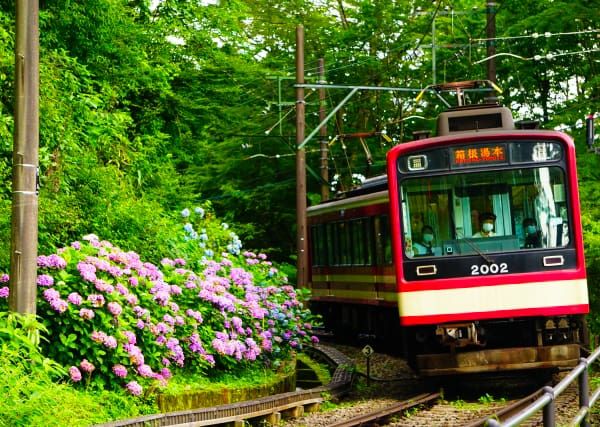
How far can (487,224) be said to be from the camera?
16344 mm

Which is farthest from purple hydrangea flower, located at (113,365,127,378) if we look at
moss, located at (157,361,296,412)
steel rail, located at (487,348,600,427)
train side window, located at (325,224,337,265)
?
train side window, located at (325,224,337,265)

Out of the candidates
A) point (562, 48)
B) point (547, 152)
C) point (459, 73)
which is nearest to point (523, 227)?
point (547, 152)

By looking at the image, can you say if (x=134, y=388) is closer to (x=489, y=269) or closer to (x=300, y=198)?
(x=489, y=269)

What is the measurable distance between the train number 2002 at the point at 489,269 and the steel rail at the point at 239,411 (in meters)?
2.56

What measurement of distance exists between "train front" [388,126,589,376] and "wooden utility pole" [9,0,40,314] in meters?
5.77

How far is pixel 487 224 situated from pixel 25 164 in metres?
6.73

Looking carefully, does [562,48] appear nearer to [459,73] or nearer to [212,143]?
[459,73]

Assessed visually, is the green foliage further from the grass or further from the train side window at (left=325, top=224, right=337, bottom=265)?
the train side window at (left=325, top=224, right=337, bottom=265)

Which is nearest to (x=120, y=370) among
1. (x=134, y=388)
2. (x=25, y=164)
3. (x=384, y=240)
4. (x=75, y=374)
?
(x=134, y=388)

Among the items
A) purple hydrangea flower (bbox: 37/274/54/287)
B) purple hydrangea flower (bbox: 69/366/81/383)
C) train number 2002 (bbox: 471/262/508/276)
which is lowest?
purple hydrangea flower (bbox: 69/366/81/383)

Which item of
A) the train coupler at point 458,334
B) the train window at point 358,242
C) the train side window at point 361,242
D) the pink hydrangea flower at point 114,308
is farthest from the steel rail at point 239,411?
the train window at point 358,242

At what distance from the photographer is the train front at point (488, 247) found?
16.1 m

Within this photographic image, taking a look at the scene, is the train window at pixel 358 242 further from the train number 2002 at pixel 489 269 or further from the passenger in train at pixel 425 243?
the train number 2002 at pixel 489 269

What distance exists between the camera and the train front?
16141mm
